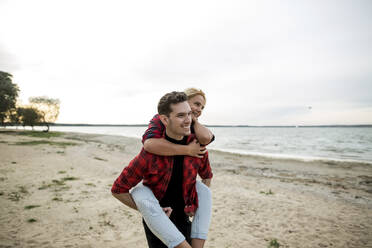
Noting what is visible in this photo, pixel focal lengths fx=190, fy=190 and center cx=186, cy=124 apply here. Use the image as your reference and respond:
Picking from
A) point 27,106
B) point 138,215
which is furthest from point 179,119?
point 27,106

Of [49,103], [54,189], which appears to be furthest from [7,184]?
[49,103]

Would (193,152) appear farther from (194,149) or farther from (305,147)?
(305,147)

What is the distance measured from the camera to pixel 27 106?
48750mm

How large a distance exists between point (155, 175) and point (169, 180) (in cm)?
19

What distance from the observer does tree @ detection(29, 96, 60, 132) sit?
161 ft

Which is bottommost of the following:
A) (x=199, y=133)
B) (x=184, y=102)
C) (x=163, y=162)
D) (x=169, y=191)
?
(x=169, y=191)

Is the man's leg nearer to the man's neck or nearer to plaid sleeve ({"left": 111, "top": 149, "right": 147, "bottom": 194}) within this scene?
plaid sleeve ({"left": 111, "top": 149, "right": 147, "bottom": 194})

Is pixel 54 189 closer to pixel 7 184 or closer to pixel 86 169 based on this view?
pixel 7 184

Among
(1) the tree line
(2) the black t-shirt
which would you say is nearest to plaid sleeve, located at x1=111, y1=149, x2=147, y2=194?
(2) the black t-shirt

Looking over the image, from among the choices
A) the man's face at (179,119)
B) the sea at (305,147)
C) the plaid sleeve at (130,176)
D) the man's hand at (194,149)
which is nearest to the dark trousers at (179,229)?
the plaid sleeve at (130,176)

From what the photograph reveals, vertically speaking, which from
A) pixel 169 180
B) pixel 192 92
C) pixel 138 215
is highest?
pixel 192 92

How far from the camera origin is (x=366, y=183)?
11.6 meters

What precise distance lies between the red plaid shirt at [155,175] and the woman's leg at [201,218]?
7 centimetres

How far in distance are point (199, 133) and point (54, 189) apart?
793 centimetres
